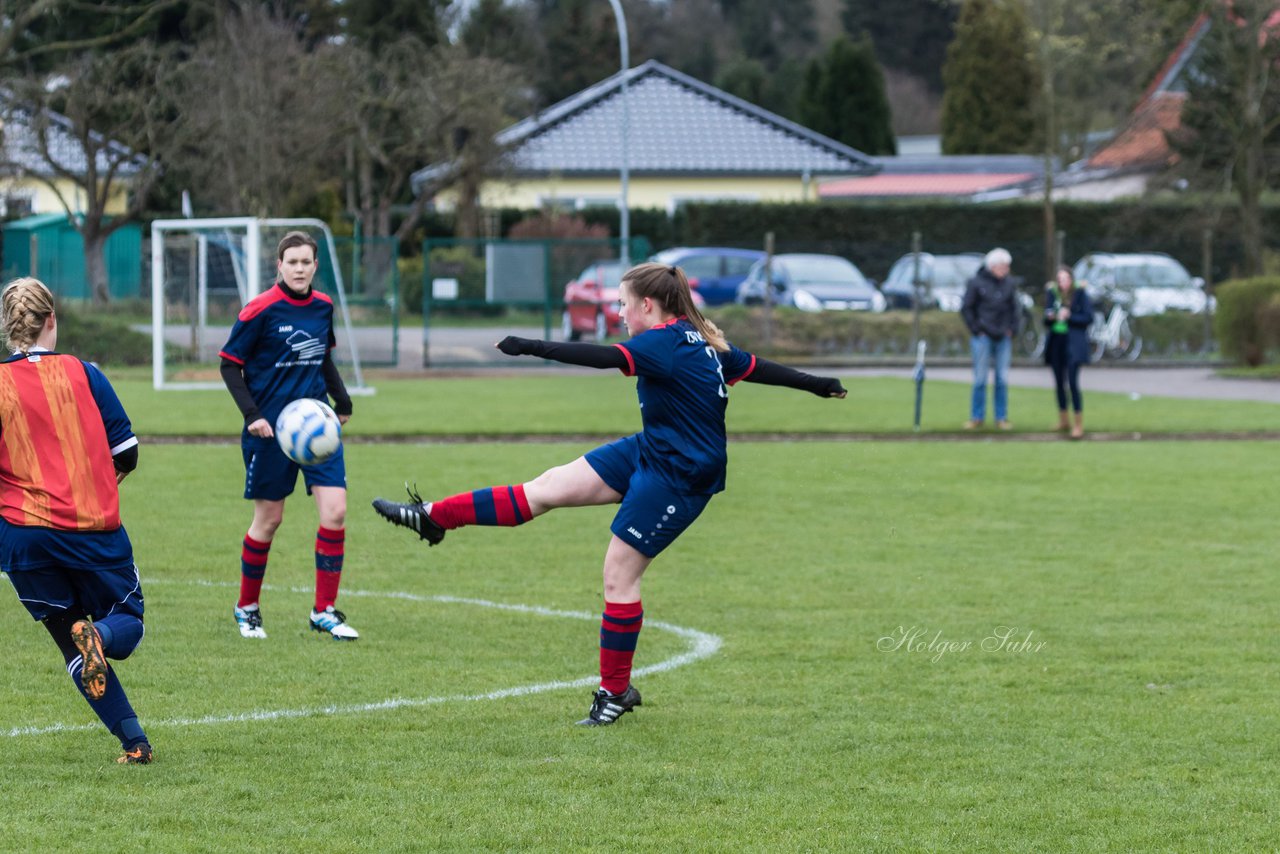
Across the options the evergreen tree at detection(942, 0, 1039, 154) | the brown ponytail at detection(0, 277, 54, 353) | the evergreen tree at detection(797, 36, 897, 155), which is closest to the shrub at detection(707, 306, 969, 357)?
the brown ponytail at detection(0, 277, 54, 353)

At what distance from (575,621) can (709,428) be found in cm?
248

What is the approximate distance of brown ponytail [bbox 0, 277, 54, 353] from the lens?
5.84m

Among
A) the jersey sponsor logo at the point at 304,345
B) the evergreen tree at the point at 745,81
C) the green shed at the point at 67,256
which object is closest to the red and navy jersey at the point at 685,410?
the jersey sponsor logo at the point at 304,345

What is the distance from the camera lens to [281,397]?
27.7 ft

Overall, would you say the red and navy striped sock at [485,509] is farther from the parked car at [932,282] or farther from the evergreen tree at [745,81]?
the evergreen tree at [745,81]

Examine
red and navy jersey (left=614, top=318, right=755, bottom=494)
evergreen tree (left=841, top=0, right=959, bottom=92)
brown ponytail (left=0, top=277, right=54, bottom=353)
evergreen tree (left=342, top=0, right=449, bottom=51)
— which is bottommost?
red and navy jersey (left=614, top=318, right=755, bottom=494)

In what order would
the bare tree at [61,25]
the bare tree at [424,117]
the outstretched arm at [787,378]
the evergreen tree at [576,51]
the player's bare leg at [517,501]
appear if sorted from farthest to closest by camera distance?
the evergreen tree at [576,51], the bare tree at [424,117], the bare tree at [61,25], the outstretched arm at [787,378], the player's bare leg at [517,501]

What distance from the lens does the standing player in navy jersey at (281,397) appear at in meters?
8.33

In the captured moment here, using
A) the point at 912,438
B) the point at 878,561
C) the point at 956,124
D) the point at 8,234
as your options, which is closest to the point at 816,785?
the point at 878,561

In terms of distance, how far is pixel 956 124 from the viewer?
75.1 metres

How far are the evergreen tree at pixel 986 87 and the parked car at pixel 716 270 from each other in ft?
115

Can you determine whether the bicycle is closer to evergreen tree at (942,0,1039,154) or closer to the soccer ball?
the soccer ball

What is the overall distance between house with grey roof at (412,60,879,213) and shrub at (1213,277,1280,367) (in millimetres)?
27828

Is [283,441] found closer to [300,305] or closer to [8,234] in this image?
[300,305]
